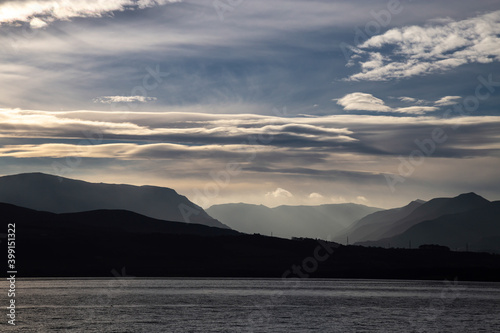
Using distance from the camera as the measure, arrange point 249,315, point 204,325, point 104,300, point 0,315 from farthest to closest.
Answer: point 104,300 < point 249,315 < point 0,315 < point 204,325

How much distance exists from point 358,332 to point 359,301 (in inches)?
2781

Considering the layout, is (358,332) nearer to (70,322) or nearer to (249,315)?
(249,315)

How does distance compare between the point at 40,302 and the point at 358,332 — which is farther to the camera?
the point at 40,302

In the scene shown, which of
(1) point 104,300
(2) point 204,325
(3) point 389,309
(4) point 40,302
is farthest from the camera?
(1) point 104,300

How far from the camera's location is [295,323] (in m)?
106

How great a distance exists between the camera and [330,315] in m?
121

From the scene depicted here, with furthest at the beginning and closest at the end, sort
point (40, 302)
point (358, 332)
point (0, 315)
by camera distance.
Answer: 1. point (40, 302)
2. point (0, 315)
3. point (358, 332)

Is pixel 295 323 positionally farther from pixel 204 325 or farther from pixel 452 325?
pixel 452 325

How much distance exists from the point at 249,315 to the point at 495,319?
1849 inches

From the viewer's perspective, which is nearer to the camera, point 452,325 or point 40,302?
point 452,325

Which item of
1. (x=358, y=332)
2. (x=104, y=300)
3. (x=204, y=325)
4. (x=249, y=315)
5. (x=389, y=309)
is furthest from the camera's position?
(x=104, y=300)

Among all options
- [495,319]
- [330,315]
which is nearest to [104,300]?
[330,315]

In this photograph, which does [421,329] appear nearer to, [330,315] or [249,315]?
[330,315]

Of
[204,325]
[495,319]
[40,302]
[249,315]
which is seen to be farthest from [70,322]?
[495,319]
